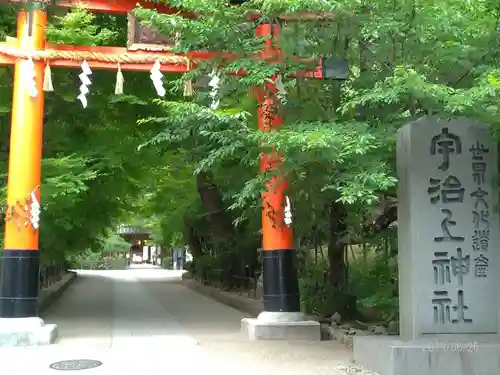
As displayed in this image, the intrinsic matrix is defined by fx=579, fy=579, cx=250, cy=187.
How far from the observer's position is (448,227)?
24.7ft

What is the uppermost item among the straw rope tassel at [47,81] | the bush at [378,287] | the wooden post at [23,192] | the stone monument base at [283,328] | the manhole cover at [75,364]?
the straw rope tassel at [47,81]

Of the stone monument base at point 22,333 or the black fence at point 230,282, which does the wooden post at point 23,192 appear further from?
the black fence at point 230,282

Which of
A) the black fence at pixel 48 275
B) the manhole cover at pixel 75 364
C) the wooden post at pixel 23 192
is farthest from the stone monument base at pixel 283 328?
the black fence at pixel 48 275

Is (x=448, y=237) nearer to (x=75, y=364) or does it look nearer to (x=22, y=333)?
(x=75, y=364)

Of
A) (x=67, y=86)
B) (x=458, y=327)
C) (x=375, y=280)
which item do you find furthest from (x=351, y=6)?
(x=67, y=86)

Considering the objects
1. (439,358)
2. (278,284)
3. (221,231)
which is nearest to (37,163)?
(278,284)

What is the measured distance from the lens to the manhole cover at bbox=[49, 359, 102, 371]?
802cm

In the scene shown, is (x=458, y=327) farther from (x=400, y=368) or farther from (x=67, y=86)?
(x=67, y=86)

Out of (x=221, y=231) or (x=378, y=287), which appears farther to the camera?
(x=221, y=231)

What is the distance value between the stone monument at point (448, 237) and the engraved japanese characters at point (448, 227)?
0.01 m

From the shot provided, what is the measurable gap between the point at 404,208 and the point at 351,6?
2.79m

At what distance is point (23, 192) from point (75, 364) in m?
3.26

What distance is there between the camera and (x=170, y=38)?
1043 cm

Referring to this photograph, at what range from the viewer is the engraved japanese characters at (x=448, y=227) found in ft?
24.4
